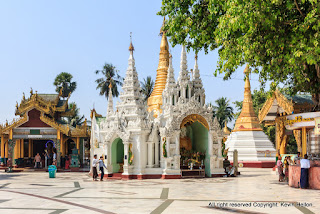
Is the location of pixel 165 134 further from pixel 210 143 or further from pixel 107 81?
pixel 107 81

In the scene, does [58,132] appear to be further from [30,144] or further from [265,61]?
[265,61]

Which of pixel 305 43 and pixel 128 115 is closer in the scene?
pixel 305 43

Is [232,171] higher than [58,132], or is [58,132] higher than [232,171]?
[58,132]

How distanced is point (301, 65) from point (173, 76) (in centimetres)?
1087

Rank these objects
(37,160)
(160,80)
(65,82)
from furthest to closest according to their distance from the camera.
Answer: (65,82) → (37,160) → (160,80)

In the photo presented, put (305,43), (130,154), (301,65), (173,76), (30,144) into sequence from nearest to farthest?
(305,43) → (301,65) → (130,154) → (173,76) → (30,144)

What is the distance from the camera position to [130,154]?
889 inches

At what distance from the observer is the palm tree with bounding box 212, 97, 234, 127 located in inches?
2447

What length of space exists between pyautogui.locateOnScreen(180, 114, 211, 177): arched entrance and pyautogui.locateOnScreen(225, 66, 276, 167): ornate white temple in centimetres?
952

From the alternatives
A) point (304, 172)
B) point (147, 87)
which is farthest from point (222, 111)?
point (304, 172)

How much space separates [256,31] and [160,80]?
50.1ft

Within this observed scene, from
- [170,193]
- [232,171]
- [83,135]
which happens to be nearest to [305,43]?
[170,193]

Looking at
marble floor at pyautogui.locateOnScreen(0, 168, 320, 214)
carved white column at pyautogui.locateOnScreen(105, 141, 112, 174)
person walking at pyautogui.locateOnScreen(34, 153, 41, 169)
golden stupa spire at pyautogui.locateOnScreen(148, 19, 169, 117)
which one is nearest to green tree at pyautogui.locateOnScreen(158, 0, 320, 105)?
marble floor at pyautogui.locateOnScreen(0, 168, 320, 214)

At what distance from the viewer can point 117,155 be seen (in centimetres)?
2497
